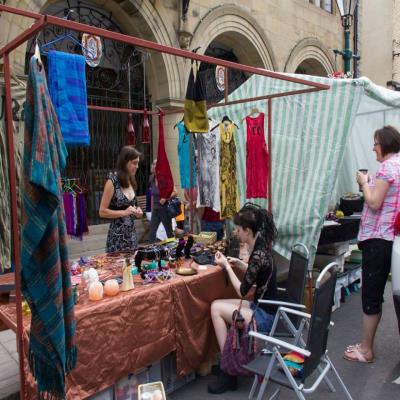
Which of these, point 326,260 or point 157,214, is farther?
point 157,214

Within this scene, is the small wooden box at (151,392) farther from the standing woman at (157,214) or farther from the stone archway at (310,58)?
the stone archway at (310,58)

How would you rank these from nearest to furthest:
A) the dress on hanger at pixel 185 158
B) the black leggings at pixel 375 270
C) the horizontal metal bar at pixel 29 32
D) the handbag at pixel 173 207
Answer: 1. the horizontal metal bar at pixel 29 32
2. the black leggings at pixel 375 270
3. the dress on hanger at pixel 185 158
4. the handbag at pixel 173 207

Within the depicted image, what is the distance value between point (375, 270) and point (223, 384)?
5.14 feet

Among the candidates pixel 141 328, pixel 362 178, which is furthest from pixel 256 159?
pixel 141 328

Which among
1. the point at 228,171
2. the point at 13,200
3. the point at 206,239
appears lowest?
the point at 206,239

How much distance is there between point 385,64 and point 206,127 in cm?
1831

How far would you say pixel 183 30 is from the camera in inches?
307

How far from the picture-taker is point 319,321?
2354 mm

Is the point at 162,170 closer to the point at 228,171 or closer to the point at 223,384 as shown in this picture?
the point at 228,171

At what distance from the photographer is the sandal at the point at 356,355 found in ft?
11.5

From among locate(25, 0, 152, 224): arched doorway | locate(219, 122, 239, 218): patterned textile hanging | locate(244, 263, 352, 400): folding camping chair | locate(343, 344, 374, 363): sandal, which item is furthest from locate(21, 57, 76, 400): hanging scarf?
locate(25, 0, 152, 224): arched doorway

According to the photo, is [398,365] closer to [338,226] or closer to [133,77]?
[338,226]

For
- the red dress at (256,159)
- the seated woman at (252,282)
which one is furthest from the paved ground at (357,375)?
the red dress at (256,159)

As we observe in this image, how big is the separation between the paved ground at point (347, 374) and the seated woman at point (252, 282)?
0.19 meters
